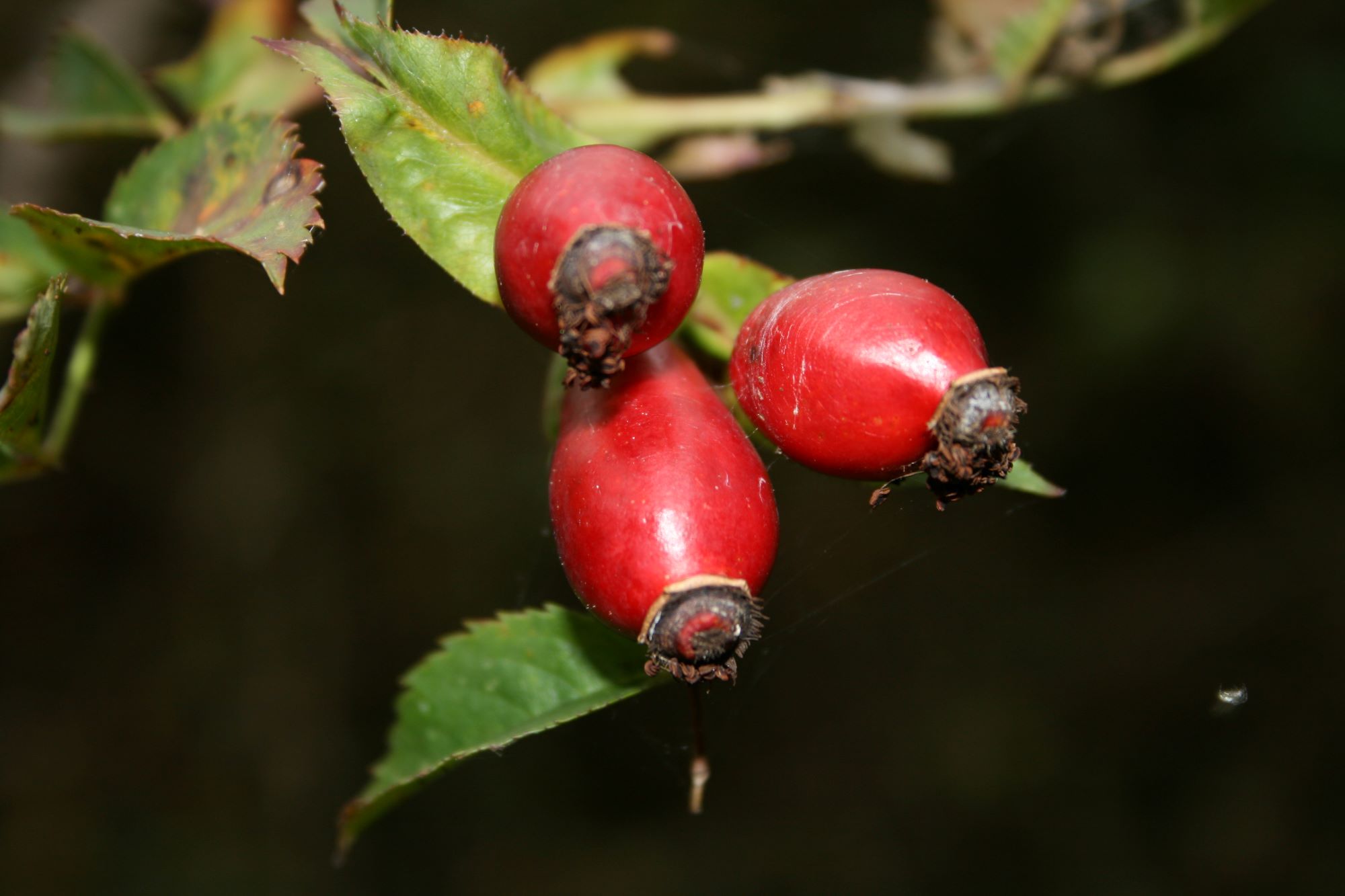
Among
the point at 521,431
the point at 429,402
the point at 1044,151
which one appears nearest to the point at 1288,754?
the point at 1044,151

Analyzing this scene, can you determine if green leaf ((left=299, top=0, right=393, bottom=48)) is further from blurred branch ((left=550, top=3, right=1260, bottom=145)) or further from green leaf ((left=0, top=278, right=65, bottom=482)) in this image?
blurred branch ((left=550, top=3, right=1260, bottom=145))

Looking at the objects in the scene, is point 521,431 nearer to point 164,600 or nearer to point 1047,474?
point 164,600

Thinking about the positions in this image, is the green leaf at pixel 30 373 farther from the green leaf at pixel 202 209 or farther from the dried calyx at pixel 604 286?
the dried calyx at pixel 604 286

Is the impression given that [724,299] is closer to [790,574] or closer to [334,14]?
[334,14]

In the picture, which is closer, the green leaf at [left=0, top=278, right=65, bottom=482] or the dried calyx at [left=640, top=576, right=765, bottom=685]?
the dried calyx at [left=640, top=576, right=765, bottom=685]

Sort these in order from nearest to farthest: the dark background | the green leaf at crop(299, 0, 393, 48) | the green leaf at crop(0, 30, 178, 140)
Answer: the green leaf at crop(299, 0, 393, 48) < the green leaf at crop(0, 30, 178, 140) < the dark background

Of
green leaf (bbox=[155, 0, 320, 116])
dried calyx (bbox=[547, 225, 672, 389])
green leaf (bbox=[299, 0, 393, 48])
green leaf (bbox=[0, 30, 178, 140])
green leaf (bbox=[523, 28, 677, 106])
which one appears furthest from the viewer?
green leaf (bbox=[523, 28, 677, 106])

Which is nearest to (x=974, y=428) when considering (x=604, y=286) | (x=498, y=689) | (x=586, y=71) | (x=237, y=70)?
(x=604, y=286)

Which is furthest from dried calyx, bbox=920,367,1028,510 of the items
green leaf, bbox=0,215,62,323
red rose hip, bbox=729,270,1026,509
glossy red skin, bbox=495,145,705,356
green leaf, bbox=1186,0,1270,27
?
green leaf, bbox=0,215,62,323
